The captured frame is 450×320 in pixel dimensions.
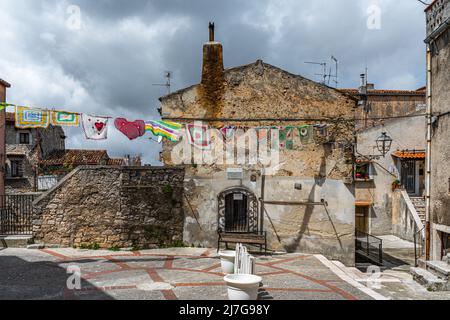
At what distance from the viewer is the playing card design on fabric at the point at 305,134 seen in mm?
13781

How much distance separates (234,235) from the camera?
13.4 m

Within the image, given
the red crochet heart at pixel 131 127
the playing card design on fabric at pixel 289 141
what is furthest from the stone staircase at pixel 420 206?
the red crochet heart at pixel 131 127

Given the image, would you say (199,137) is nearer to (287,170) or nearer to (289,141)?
(289,141)

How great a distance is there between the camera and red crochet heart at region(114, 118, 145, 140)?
12.3 meters

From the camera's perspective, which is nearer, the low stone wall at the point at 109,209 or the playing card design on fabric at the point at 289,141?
the low stone wall at the point at 109,209

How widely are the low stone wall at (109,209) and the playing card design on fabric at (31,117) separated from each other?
2767mm

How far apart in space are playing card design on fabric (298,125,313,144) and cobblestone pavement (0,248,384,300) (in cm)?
403

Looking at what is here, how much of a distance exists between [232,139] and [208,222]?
122 inches

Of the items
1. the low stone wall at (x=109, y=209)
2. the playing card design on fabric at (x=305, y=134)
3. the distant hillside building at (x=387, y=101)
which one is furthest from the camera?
the distant hillside building at (x=387, y=101)

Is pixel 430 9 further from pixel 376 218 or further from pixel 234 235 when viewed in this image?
pixel 376 218

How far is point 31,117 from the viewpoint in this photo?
11180mm

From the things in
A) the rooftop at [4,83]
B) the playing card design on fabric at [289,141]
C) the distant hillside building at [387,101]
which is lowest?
the playing card design on fabric at [289,141]

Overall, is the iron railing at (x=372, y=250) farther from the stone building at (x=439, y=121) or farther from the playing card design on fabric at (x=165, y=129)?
the playing card design on fabric at (x=165, y=129)
